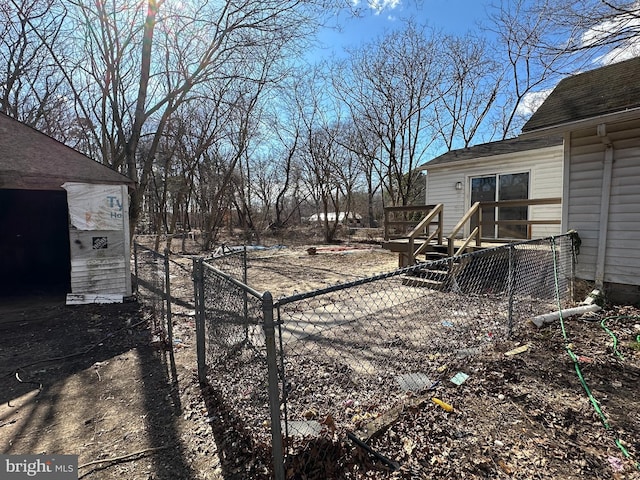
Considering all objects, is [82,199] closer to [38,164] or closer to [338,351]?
[38,164]

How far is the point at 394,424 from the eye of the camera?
239 centimetres

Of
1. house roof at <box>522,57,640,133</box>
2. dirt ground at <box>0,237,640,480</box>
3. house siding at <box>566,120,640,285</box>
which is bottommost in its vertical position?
dirt ground at <box>0,237,640,480</box>

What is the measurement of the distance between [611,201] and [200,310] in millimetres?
6175

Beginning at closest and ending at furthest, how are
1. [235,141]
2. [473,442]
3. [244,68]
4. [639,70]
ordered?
1. [473,442]
2. [639,70]
3. [244,68]
4. [235,141]

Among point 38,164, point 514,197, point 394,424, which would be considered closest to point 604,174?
point 514,197

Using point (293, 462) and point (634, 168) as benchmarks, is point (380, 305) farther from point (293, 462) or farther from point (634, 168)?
point (634, 168)

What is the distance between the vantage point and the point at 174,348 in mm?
4102

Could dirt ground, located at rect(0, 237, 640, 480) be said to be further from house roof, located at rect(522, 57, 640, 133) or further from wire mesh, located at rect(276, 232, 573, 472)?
house roof, located at rect(522, 57, 640, 133)

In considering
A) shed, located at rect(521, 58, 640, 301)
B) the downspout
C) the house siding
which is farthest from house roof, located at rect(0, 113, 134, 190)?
the downspout

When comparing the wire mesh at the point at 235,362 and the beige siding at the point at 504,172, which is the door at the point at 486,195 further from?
the wire mesh at the point at 235,362

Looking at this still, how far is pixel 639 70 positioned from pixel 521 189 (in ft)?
12.5

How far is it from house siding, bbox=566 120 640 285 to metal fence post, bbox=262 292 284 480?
589cm

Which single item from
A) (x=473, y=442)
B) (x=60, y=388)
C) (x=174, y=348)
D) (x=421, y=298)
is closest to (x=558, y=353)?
(x=473, y=442)

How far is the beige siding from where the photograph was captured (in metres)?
8.23
